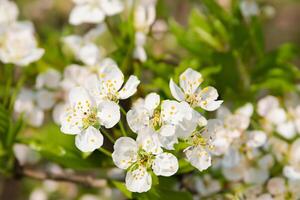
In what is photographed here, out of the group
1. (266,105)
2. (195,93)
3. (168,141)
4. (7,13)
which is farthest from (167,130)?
(7,13)

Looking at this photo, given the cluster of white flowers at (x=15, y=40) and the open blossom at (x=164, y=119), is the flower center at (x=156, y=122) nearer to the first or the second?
the open blossom at (x=164, y=119)

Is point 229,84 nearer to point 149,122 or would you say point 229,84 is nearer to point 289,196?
point 289,196

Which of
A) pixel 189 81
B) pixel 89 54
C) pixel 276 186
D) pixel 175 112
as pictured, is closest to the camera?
pixel 175 112

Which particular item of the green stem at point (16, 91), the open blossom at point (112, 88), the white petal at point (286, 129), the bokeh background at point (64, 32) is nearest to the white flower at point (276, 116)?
the white petal at point (286, 129)

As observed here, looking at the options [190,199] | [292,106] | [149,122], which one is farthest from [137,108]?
[292,106]

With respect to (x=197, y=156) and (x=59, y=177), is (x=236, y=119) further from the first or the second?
(x=59, y=177)

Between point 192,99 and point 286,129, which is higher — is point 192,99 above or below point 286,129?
above

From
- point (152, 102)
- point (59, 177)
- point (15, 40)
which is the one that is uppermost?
point (152, 102)
